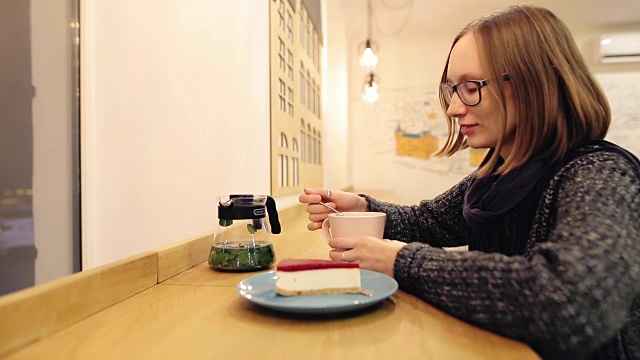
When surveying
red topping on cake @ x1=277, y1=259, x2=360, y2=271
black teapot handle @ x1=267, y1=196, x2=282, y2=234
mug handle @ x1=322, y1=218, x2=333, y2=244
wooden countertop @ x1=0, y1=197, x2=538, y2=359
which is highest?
black teapot handle @ x1=267, y1=196, x2=282, y2=234

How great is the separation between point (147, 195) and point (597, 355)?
50.7 inches

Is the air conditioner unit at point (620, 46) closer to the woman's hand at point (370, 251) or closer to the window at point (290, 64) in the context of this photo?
the window at point (290, 64)

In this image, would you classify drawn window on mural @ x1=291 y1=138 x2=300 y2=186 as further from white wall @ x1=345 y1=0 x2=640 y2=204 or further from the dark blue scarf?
white wall @ x1=345 y1=0 x2=640 y2=204

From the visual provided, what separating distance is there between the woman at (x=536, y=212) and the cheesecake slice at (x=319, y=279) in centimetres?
11

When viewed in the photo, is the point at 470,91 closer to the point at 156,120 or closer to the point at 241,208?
the point at 241,208

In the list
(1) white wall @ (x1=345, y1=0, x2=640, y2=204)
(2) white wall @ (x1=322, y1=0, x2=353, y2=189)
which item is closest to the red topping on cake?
(2) white wall @ (x1=322, y1=0, x2=353, y2=189)

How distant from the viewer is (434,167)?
4934mm

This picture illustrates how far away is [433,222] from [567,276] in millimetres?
683

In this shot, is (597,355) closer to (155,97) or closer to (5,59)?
(155,97)

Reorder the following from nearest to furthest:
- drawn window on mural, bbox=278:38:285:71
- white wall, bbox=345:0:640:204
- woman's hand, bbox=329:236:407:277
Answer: woman's hand, bbox=329:236:407:277, drawn window on mural, bbox=278:38:285:71, white wall, bbox=345:0:640:204

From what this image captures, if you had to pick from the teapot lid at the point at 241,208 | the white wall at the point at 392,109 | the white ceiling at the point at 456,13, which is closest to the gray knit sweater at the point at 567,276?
the teapot lid at the point at 241,208

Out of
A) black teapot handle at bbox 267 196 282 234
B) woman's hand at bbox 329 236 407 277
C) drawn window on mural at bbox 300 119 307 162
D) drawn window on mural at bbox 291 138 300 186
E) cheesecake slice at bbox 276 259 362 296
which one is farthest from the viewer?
drawn window on mural at bbox 300 119 307 162

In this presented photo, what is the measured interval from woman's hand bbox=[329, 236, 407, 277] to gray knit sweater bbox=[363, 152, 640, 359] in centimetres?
3

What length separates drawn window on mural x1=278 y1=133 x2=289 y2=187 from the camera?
2.05m
